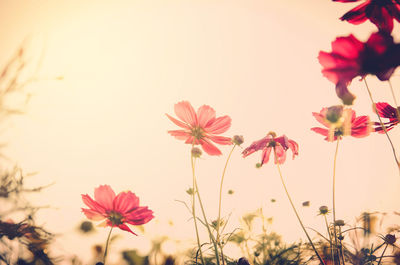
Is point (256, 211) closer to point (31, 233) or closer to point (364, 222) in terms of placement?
point (364, 222)

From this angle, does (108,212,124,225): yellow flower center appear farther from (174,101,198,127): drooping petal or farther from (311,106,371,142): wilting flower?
(311,106,371,142): wilting flower

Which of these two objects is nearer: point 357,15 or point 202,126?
point 357,15

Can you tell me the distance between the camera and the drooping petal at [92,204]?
0.44m

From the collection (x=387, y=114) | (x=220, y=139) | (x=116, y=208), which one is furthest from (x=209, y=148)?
(x=387, y=114)

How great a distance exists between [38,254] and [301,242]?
2.78ft

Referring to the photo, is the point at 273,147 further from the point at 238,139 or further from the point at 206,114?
the point at 206,114

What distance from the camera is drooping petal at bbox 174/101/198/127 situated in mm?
528

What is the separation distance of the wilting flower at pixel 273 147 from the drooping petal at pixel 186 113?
161mm

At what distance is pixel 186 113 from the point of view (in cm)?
54

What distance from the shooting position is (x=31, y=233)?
24.3 inches

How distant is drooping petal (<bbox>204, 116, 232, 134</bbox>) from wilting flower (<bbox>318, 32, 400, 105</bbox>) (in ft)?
1.00

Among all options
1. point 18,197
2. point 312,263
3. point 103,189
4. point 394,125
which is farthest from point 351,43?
point 18,197

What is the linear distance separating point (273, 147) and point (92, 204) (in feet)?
1.40

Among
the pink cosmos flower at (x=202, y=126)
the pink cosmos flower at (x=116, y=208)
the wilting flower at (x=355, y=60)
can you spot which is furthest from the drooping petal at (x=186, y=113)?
the wilting flower at (x=355, y=60)
